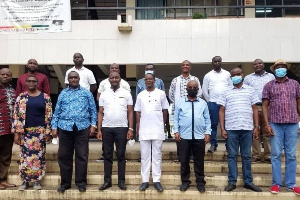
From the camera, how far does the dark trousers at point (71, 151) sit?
4691mm

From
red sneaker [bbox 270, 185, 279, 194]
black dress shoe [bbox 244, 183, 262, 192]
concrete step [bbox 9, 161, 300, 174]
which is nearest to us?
red sneaker [bbox 270, 185, 279, 194]

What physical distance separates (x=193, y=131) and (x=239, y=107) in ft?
2.56

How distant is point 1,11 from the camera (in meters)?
7.98

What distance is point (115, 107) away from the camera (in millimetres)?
4781

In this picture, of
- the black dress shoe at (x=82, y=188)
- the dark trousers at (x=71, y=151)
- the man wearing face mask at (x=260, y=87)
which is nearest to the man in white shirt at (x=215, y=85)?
the man wearing face mask at (x=260, y=87)

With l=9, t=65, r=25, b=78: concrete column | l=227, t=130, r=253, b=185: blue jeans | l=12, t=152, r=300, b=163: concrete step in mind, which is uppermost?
l=9, t=65, r=25, b=78: concrete column

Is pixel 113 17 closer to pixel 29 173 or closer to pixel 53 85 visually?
pixel 53 85

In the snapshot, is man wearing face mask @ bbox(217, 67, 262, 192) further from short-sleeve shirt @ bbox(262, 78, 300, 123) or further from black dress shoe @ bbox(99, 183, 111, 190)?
black dress shoe @ bbox(99, 183, 111, 190)

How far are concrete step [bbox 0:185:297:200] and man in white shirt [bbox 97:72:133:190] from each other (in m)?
0.13

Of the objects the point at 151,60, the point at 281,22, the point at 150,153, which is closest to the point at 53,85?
the point at 151,60

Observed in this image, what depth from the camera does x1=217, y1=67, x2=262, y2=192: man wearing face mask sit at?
4.69 metres

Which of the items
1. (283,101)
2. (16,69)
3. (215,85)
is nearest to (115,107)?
(215,85)

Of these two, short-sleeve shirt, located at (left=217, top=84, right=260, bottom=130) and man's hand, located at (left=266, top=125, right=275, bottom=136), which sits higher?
short-sleeve shirt, located at (left=217, top=84, right=260, bottom=130)

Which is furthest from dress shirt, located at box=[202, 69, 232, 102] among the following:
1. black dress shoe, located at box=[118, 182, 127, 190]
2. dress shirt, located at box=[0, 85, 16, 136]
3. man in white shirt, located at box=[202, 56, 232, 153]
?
dress shirt, located at box=[0, 85, 16, 136]
